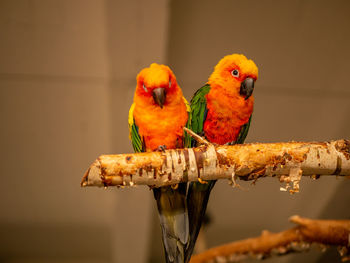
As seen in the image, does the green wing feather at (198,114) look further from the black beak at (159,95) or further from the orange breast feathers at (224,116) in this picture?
the black beak at (159,95)

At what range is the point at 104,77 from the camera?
221cm

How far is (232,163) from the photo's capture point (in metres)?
1.25

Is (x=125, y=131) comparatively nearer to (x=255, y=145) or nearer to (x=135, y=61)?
(x=135, y=61)

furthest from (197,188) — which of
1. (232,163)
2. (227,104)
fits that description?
(227,104)

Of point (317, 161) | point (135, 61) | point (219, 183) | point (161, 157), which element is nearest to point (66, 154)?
point (135, 61)

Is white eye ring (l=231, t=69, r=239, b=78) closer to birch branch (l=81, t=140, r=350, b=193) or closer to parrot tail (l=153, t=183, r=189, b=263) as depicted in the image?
birch branch (l=81, t=140, r=350, b=193)

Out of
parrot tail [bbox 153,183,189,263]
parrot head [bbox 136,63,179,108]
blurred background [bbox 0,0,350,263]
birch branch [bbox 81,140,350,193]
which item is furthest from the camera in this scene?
blurred background [bbox 0,0,350,263]

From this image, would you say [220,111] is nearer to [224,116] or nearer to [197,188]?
[224,116]

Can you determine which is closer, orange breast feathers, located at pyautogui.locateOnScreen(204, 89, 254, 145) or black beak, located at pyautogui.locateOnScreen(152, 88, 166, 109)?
black beak, located at pyautogui.locateOnScreen(152, 88, 166, 109)

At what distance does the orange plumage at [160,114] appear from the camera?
1381mm

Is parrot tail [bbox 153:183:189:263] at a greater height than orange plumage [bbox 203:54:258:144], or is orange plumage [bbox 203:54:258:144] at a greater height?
orange plumage [bbox 203:54:258:144]

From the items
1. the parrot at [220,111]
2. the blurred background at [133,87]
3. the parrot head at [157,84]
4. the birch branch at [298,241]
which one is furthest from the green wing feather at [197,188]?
the blurred background at [133,87]

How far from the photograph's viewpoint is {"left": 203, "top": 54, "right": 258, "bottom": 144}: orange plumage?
Result: 1.51 meters

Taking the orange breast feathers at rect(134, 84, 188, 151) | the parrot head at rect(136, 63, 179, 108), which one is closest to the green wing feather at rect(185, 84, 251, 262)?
the orange breast feathers at rect(134, 84, 188, 151)
